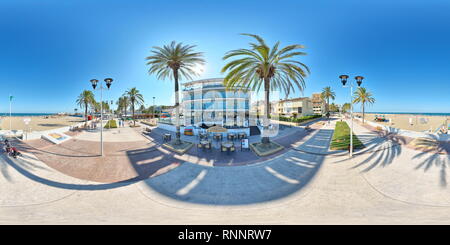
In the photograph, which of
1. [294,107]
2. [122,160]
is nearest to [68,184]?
[122,160]

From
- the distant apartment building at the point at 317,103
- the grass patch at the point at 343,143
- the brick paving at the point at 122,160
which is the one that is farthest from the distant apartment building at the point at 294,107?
the brick paving at the point at 122,160

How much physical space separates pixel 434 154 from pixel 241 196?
14731 mm

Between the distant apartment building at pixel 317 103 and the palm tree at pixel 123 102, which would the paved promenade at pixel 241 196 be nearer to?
the palm tree at pixel 123 102

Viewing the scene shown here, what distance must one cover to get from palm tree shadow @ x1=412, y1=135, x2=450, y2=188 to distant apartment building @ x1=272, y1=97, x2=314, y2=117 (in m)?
44.3

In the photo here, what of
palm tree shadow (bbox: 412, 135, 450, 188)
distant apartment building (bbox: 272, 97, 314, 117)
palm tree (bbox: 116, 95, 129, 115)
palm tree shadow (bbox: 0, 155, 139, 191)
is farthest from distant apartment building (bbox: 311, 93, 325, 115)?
palm tree shadow (bbox: 0, 155, 139, 191)

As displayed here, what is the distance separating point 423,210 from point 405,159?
6680 millimetres

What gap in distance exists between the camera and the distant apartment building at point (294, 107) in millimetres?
60356

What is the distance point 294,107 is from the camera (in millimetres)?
62969

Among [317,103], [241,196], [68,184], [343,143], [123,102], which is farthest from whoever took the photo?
[317,103]

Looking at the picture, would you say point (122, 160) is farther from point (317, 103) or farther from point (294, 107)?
point (317, 103)

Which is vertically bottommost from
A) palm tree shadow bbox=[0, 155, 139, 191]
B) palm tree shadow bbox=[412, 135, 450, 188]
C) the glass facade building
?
palm tree shadow bbox=[0, 155, 139, 191]

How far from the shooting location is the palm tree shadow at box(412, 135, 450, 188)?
8555 millimetres

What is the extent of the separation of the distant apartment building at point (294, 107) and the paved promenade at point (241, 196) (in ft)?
170

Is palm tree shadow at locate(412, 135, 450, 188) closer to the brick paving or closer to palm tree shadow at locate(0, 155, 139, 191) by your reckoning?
the brick paving
